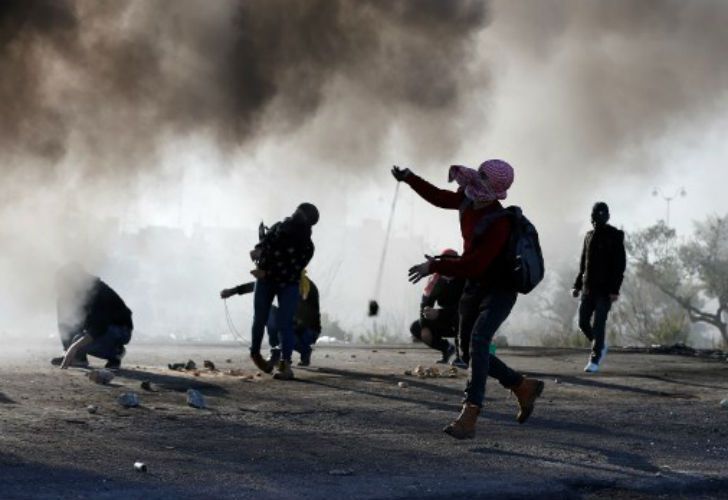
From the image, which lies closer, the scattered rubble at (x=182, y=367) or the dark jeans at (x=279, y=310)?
the dark jeans at (x=279, y=310)

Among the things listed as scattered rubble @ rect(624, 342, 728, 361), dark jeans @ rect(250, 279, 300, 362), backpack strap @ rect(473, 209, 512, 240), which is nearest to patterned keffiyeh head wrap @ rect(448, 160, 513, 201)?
backpack strap @ rect(473, 209, 512, 240)

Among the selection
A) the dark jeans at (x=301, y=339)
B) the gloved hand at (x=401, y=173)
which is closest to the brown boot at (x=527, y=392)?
the gloved hand at (x=401, y=173)

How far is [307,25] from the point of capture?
17797mm

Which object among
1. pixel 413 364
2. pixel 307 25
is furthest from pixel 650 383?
pixel 307 25

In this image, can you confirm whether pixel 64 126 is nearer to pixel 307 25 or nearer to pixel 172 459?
pixel 307 25

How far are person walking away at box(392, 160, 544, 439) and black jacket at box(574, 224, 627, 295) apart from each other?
488cm

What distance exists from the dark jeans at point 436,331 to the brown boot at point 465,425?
5.77 meters

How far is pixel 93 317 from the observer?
13.2 m

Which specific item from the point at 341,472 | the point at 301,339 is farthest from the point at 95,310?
the point at 341,472

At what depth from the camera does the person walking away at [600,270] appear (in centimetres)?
1384

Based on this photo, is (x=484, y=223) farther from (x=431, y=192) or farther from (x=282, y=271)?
(x=282, y=271)

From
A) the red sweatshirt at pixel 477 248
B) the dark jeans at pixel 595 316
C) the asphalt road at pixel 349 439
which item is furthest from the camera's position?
the dark jeans at pixel 595 316

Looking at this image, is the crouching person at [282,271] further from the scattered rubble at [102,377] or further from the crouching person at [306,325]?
the scattered rubble at [102,377]

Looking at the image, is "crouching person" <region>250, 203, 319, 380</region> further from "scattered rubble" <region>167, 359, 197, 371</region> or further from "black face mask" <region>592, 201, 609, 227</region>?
"black face mask" <region>592, 201, 609, 227</region>
